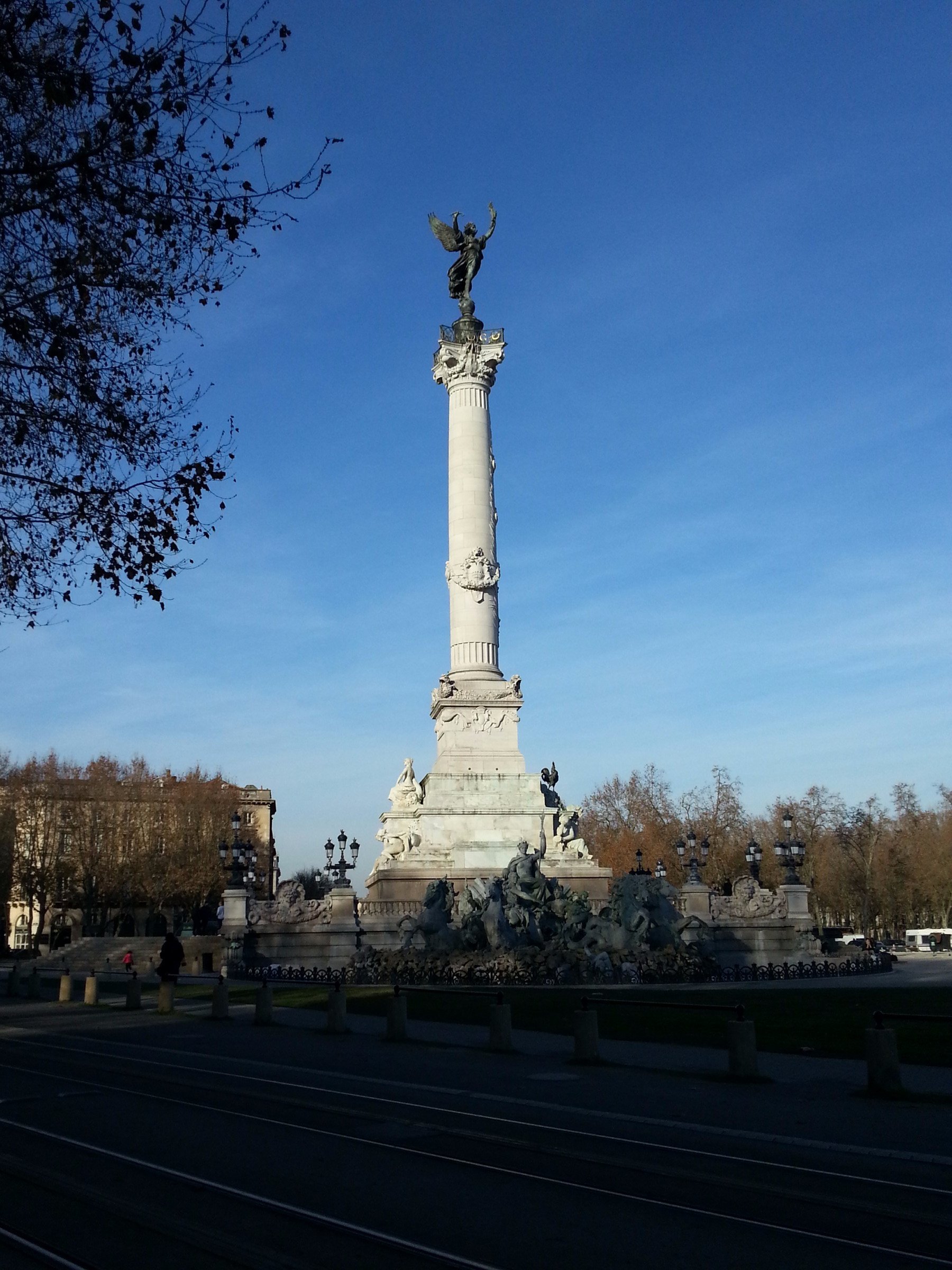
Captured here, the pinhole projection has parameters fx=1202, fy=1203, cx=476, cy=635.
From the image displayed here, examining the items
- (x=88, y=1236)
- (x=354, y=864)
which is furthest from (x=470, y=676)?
(x=88, y=1236)

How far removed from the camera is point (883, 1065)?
14.0m

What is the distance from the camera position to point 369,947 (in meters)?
39.6

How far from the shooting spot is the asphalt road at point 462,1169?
778 cm

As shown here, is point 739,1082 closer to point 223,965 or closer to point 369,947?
point 369,947

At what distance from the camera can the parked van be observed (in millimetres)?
70812

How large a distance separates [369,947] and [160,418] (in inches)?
1082

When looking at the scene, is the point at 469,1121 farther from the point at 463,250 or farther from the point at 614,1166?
the point at 463,250

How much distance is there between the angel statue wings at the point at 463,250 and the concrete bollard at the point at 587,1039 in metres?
47.5

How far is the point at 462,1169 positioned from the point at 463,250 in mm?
56196

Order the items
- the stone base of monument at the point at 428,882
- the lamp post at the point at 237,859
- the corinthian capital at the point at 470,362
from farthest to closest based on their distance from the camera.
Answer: the corinthian capital at the point at 470,362
the lamp post at the point at 237,859
the stone base of monument at the point at 428,882

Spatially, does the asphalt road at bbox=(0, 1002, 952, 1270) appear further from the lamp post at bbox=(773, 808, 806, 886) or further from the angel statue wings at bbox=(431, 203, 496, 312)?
the angel statue wings at bbox=(431, 203, 496, 312)

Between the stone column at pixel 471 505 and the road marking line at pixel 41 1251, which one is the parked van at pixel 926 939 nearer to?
the stone column at pixel 471 505

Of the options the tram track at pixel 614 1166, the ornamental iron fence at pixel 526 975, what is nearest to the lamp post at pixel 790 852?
the ornamental iron fence at pixel 526 975

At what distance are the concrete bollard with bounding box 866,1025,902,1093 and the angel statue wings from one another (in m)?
50.2
